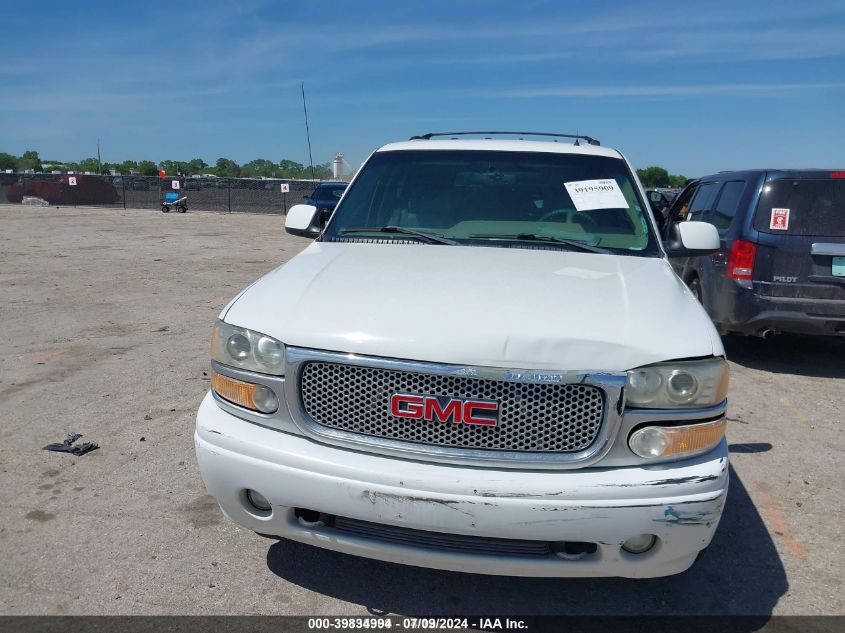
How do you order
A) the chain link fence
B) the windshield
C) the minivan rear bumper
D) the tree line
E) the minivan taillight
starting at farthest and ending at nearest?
the tree line
the chain link fence
the minivan taillight
the minivan rear bumper
the windshield

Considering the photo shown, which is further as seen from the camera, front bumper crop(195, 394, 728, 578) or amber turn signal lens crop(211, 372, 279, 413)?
amber turn signal lens crop(211, 372, 279, 413)

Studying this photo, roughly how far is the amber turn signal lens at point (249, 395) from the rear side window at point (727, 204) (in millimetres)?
5592

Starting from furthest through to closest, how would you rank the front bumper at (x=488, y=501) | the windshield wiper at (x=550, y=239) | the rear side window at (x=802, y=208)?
1. the rear side window at (x=802, y=208)
2. the windshield wiper at (x=550, y=239)
3. the front bumper at (x=488, y=501)

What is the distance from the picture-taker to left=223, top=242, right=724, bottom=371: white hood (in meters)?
2.48

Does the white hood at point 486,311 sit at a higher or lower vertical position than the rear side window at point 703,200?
lower

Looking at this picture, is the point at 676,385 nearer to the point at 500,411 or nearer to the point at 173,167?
the point at 500,411

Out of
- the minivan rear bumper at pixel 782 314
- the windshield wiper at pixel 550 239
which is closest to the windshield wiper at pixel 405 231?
the windshield wiper at pixel 550 239

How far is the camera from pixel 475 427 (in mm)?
2512

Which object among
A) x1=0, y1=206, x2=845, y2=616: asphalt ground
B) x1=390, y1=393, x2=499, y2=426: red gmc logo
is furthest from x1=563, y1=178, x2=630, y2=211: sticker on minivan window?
x1=390, y1=393, x2=499, y2=426: red gmc logo

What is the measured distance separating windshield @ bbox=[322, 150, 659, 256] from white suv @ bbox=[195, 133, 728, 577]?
1.07 metres

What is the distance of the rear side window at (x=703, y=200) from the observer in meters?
7.90

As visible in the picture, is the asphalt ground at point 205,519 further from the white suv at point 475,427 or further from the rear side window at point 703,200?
the rear side window at point 703,200

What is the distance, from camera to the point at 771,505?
3900mm

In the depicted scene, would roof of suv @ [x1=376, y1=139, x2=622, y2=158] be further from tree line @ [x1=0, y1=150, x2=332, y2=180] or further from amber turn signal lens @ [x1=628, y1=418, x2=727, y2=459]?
tree line @ [x1=0, y1=150, x2=332, y2=180]
